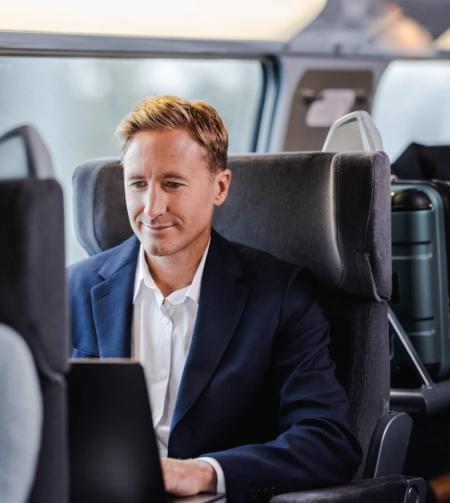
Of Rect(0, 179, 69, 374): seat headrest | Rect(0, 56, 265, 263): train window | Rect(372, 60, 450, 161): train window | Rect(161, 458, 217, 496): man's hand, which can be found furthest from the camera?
Rect(372, 60, 450, 161): train window

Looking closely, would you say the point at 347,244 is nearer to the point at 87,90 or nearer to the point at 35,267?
the point at 35,267

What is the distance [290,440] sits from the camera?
183 cm

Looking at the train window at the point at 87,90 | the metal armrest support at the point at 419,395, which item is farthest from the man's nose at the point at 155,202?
the train window at the point at 87,90

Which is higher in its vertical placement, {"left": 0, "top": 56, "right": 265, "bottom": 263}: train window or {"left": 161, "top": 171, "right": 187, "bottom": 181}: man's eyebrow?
{"left": 0, "top": 56, "right": 265, "bottom": 263}: train window

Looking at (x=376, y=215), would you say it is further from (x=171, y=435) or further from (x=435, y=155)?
(x=435, y=155)

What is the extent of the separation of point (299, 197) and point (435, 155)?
4.71 feet

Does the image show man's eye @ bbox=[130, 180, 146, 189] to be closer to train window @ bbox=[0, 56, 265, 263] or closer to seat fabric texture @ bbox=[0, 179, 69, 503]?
seat fabric texture @ bbox=[0, 179, 69, 503]

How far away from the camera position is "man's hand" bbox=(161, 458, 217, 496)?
1.63 meters

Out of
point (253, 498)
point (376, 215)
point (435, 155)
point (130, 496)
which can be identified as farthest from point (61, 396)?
point (435, 155)

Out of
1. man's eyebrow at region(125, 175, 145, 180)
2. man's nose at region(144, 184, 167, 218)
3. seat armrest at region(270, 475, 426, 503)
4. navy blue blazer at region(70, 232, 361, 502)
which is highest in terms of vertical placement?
man's eyebrow at region(125, 175, 145, 180)

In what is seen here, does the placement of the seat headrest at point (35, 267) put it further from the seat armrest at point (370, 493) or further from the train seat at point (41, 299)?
the seat armrest at point (370, 493)

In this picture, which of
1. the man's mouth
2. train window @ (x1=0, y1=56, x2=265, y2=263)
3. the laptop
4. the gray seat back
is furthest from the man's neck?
train window @ (x1=0, y1=56, x2=265, y2=263)

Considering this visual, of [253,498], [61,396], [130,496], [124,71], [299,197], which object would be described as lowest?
[253,498]

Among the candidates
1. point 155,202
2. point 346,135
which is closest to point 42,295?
point 155,202
